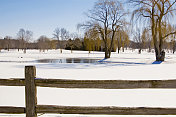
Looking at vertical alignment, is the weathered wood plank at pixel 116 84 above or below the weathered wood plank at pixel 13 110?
above

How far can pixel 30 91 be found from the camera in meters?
2.69

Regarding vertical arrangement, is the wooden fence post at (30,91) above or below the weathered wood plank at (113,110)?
above

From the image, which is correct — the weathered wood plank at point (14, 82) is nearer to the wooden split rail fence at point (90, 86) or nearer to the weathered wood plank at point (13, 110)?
the wooden split rail fence at point (90, 86)

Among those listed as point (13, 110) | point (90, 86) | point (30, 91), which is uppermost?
point (90, 86)

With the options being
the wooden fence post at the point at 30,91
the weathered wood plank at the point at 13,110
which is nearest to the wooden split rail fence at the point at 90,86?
the wooden fence post at the point at 30,91

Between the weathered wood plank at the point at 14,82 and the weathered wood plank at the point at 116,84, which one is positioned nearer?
the weathered wood plank at the point at 116,84

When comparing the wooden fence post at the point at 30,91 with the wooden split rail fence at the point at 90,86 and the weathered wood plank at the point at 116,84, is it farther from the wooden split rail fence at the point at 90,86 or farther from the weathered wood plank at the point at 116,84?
the weathered wood plank at the point at 116,84

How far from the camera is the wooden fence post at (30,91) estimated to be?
2.65 metres

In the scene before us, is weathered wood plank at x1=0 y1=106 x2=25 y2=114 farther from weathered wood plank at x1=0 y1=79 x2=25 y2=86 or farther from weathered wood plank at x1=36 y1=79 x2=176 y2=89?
weathered wood plank at x1=36 y1=79 x2=176 y2=89

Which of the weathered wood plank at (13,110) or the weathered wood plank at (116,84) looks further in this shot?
the weathered wood plank at (13,110)

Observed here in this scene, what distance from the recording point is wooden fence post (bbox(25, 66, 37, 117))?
265 cm

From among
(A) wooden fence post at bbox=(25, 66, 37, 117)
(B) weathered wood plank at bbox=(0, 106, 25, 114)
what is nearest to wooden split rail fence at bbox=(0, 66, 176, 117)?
(A) wooden fence post at bbox=(25, 66, 37, 117)

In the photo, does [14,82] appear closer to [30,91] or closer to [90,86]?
[30,91]

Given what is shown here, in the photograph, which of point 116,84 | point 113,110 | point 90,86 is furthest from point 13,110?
point 116,84
